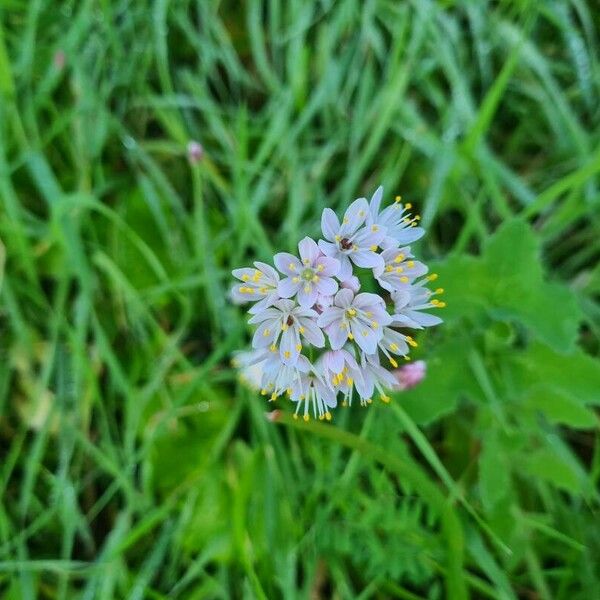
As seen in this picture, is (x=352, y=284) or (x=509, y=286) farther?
(x=509, y=286)

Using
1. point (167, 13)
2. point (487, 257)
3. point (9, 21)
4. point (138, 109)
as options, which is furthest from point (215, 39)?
point (487, 257)

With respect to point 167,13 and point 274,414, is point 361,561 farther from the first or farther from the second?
Answer: point 167,13

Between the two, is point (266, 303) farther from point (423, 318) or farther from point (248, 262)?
point (248, 262)

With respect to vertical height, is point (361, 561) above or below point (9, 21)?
below

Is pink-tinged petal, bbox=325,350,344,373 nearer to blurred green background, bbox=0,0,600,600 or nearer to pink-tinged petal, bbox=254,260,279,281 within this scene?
pink-tinged petal, bbox=254,260,279,281

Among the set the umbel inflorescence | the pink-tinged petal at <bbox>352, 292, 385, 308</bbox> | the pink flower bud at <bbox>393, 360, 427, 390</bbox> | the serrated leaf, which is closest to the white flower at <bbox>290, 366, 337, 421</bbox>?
the umbel inflorescence

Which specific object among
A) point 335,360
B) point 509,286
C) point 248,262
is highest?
point 248,262

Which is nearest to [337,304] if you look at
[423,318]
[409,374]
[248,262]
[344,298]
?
[344,298]
